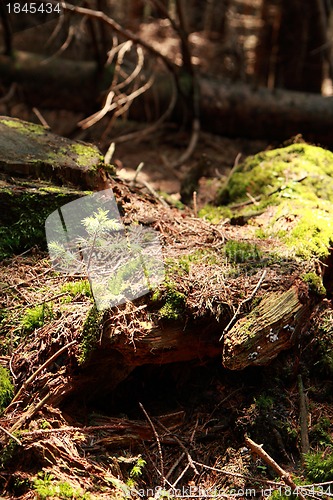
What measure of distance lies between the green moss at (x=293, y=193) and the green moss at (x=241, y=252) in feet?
→ 0.85

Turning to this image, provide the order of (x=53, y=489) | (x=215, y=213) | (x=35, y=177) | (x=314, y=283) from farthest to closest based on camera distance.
A: (x=215, y=213), (x=35, y=177), (x=314, y=283), (x=53, y=489)

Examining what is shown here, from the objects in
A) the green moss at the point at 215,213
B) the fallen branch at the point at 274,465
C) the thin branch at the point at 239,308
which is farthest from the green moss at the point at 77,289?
the green moss at the point at 215,213

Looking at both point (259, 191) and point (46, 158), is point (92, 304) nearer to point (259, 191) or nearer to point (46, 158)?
point (46, 158)

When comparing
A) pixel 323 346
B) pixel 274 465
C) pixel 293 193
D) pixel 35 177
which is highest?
pixel 35 177

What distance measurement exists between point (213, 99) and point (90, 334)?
5.65 m

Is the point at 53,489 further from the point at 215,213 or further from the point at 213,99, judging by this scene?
the point at 213,99

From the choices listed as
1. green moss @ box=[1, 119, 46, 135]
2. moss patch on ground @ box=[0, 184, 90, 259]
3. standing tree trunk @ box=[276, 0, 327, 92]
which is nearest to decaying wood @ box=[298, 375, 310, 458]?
moss patch on ground @ box=[0, 184, 90, 259]

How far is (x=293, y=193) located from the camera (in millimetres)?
4285

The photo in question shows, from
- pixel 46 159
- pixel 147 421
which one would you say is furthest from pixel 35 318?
pixel 46 159

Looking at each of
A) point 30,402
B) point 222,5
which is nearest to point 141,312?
point 30,402

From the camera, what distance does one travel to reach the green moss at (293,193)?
3.67m

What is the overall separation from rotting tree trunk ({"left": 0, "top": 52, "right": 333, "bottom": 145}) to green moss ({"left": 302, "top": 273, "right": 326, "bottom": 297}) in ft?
15.6

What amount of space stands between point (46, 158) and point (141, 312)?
1.47 meters

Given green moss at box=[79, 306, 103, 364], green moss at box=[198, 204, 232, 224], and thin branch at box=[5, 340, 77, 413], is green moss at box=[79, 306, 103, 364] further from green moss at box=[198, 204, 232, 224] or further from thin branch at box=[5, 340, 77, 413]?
green moss at box=[198, 204, 232, 224]
